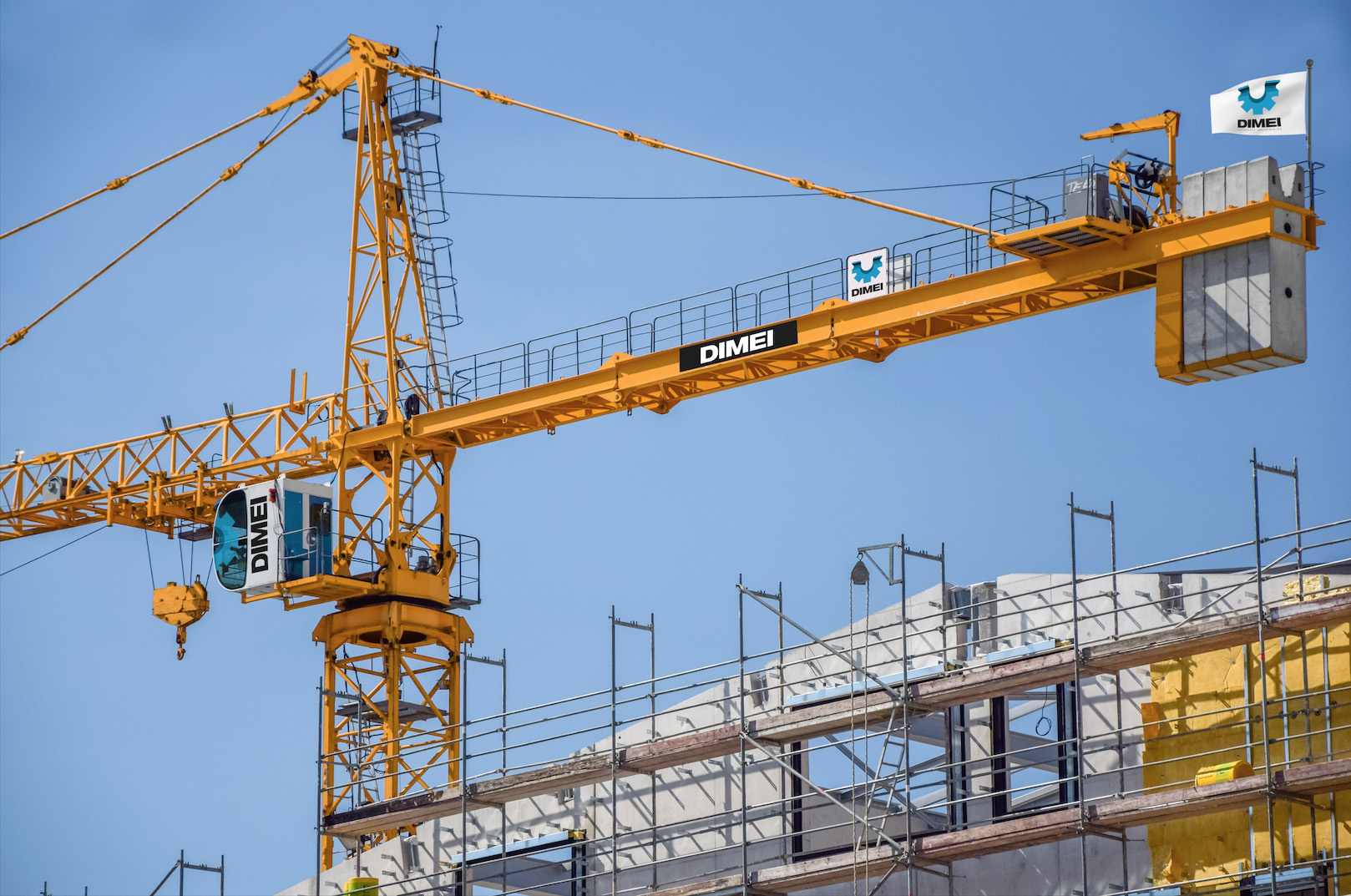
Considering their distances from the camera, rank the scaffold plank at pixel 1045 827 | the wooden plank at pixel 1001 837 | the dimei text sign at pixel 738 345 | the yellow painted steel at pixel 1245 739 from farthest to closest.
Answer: the dimei text sign at pixel 738 345
the wooden plank at pixel 1001 837
the yellow painted steel at pixel 1245 739
the scaffold plank at pixel 1045 827

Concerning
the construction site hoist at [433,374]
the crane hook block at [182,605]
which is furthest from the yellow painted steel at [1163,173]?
the crane hook block at [182,605]

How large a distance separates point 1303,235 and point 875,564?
9840 mm

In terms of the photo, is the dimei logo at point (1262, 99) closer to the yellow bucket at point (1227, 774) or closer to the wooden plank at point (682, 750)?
the yellow bucket at point (1227, 774)

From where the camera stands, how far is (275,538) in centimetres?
6081

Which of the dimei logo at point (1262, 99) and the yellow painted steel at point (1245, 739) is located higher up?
the dimei logo at point (1262, 99)

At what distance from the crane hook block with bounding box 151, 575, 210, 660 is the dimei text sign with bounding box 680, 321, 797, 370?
2111 centimetres

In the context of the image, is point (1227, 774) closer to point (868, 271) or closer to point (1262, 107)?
point (1262, 107)

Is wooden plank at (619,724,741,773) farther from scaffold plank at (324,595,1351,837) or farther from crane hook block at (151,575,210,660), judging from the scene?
crane hook block at (151,575,210,660)

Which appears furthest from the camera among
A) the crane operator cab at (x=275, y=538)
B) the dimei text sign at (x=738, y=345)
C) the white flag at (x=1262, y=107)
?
the crane operator cab at (x=275, y=538)

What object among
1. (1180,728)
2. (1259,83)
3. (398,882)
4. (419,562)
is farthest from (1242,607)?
(419,562)

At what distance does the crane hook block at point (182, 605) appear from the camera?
224ft

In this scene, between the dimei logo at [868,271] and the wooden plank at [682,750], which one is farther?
the dimei logo at [868,271]

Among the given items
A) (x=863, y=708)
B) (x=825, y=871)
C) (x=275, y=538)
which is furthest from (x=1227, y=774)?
(x=275, y=538)

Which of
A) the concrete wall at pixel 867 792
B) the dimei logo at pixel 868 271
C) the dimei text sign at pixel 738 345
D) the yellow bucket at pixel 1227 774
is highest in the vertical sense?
the dimei logo at pixel 868 271
